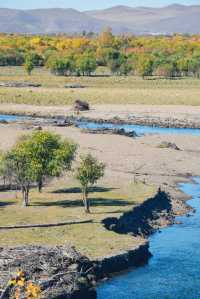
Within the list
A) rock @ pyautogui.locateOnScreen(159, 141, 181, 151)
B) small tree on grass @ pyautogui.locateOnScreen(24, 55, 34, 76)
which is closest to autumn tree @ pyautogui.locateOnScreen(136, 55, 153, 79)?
small tree on grass @ pyautogui.locateOnScreen(24, 55, 34, 76)

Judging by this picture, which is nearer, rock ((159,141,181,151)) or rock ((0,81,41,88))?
rock ((159,141,181,151))

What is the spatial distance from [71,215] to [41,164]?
19.0ft

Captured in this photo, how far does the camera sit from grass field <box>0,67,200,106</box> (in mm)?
127062

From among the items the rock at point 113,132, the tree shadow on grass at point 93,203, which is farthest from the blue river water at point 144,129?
the tree shadow on grass at point 93,203

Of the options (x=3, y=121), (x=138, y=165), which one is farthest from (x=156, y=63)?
(x=138, y=165)

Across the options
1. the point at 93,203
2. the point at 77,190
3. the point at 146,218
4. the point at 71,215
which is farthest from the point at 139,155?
the point at 71,215

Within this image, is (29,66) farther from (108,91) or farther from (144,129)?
(144,129)

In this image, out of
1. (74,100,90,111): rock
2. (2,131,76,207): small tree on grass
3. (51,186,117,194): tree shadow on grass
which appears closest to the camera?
(2,131,76,207): small tree on grass

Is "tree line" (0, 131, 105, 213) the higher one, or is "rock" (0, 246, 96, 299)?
"tree line" (0, 131, 105, 213)

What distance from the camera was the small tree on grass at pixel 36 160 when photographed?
55.1m

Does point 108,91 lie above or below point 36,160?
below

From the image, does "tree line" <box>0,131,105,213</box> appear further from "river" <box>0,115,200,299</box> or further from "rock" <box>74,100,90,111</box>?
"rock" <box>74,100,90,111</box>

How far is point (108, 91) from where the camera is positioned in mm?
139000

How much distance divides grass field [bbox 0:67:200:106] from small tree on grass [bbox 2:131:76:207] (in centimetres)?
6656
